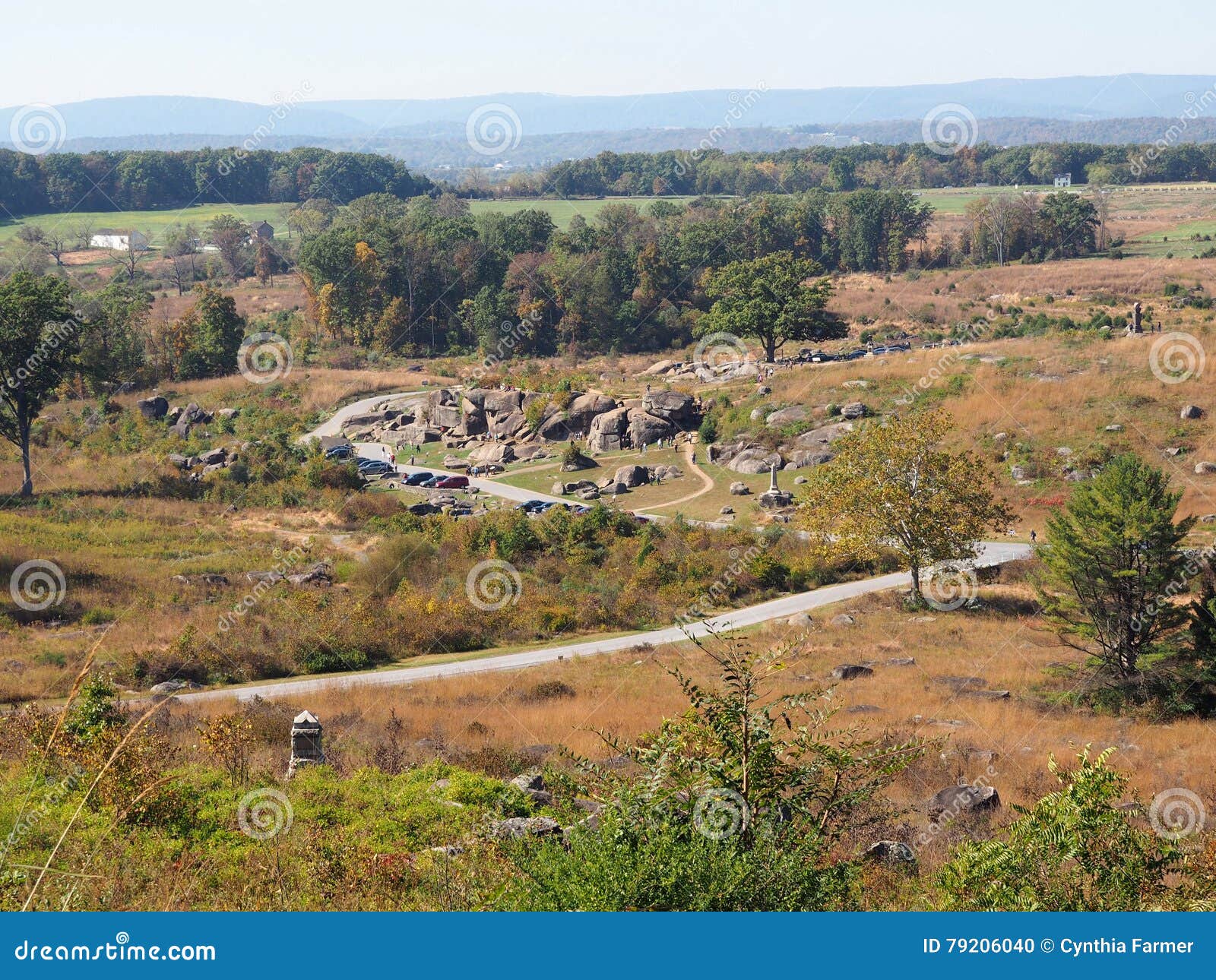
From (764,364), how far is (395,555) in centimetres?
3648

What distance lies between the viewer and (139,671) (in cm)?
2470

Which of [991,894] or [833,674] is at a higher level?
[991,894]

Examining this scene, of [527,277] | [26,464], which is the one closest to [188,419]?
[26,464]

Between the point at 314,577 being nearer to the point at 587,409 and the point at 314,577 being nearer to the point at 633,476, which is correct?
the point at 633,476

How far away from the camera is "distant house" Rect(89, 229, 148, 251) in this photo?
395 feet

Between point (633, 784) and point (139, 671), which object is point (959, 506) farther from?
point (633, 784)

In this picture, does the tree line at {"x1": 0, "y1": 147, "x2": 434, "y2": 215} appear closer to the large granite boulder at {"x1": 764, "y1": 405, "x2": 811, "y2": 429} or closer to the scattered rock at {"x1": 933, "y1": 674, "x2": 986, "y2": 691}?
the large granite boulder at {"x1": 764, "y1": 405, "x2": 811, "y2": 429}

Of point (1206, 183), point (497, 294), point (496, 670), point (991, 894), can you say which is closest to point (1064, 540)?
point (496, 670)

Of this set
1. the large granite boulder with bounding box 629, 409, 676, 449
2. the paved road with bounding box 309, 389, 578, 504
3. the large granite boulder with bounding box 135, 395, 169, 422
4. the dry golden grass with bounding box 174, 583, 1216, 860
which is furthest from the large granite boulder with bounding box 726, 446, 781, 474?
the large granite boulder with bounding box 135, 395, 169, 422

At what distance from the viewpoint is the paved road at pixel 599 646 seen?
24250 mm

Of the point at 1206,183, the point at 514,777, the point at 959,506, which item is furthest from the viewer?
the point at 1206,183

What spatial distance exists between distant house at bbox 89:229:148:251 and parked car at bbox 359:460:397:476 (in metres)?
79.1

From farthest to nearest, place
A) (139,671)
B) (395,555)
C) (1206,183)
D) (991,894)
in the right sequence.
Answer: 1. (1206,183)
2. (395,555)
3. (139,671)
4. (991,894)

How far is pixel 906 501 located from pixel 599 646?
31.8ft
